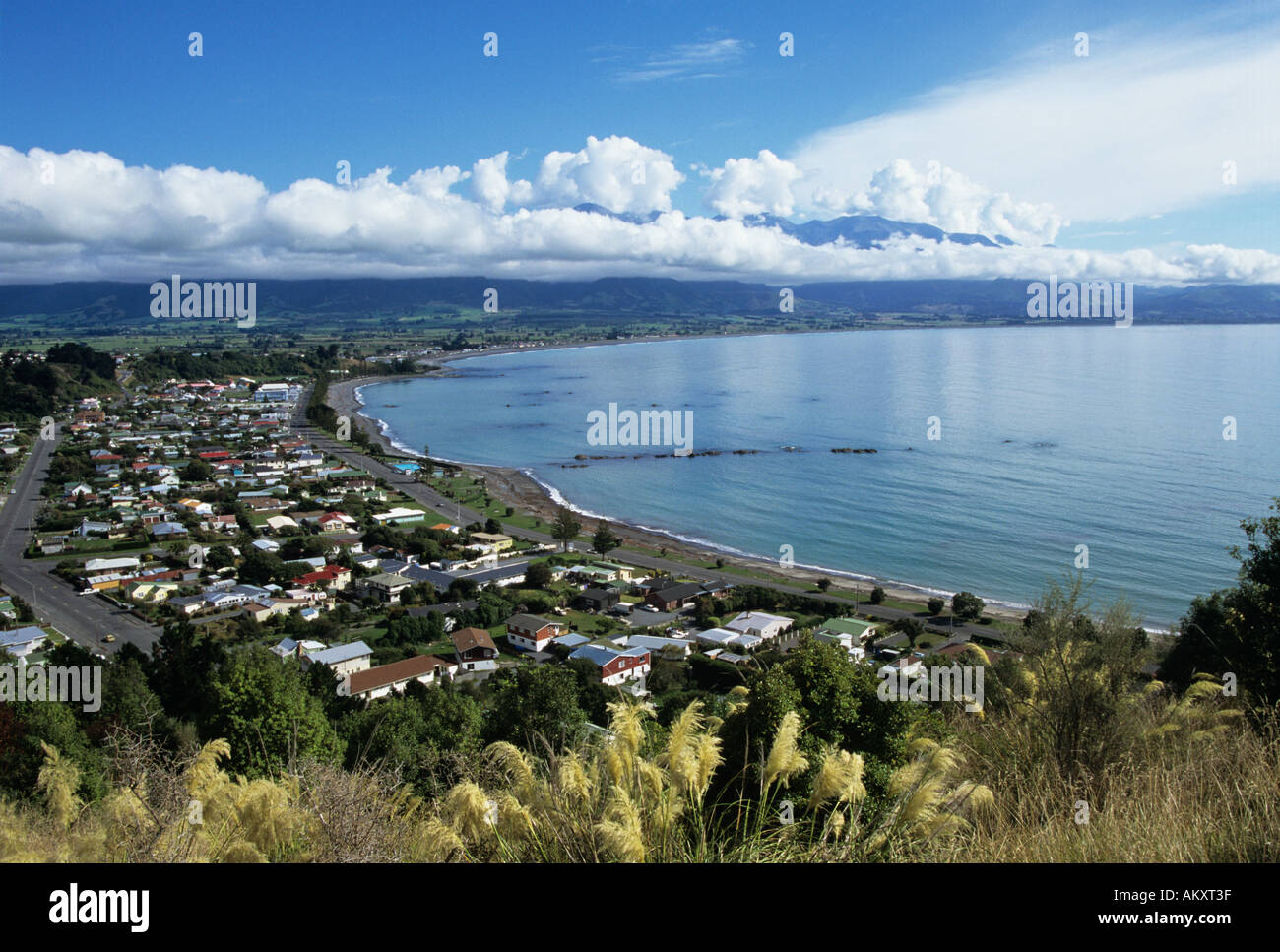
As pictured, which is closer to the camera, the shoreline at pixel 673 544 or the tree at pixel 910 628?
the tree at pixel 910 628

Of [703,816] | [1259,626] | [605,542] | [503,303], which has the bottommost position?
[605,542]

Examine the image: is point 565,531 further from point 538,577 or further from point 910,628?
point 910,628

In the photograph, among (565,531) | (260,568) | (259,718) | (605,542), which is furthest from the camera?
(565,531)

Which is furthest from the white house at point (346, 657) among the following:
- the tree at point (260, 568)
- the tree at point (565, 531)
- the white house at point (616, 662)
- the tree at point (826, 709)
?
the tree at point (826, 709)

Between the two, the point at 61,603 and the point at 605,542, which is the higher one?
the point at 605,542

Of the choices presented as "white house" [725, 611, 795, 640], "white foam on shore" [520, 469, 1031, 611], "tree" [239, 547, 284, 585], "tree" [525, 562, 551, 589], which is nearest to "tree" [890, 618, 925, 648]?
"white house" [725, 611, 795, 640]

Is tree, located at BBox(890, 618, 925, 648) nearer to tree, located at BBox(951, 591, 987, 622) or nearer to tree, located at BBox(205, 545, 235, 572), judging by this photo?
tree, located at BBox(951, 591, 987, 622)

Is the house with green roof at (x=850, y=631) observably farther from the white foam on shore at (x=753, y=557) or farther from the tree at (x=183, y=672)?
the tree at (x=183, y=672)

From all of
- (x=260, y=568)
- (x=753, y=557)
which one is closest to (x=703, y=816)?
(x=753, y=557)
